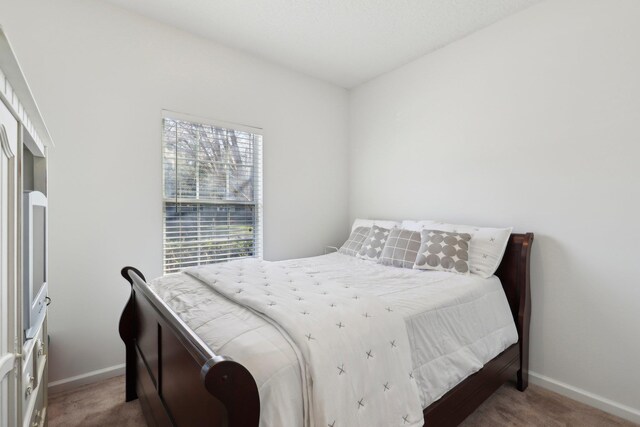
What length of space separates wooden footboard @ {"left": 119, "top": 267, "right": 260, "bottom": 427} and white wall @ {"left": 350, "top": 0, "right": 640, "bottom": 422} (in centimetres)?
225

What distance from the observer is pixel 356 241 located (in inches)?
117

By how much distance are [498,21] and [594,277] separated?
2002 millimetres

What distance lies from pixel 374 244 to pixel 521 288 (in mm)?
1132

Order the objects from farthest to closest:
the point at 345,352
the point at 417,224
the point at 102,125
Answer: the point at 417,224, the point at 102,125, the point at 345,352

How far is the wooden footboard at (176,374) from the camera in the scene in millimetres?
755

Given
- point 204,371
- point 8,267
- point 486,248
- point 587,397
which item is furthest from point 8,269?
point 587,397

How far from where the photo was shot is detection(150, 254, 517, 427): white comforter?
955mm

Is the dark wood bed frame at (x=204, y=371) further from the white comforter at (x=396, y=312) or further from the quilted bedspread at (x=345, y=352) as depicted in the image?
the quilted bedspread at (x=345, y=352)

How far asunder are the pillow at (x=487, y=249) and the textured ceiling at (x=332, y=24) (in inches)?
64.9

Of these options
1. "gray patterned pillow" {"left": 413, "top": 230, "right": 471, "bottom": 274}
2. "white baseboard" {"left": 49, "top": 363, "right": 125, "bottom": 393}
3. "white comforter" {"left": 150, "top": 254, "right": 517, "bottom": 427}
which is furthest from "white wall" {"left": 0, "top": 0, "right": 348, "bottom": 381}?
→ "gray patterned pillow" {"left": 413, "top": 230, "right": 471, "bottom": 274}

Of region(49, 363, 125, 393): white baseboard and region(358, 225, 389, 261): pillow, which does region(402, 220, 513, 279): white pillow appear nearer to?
region(358, 225, 389, 261): pillow

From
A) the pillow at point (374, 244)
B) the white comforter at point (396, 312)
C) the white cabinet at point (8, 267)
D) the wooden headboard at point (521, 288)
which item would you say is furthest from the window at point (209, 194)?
the wooden headboard at point (521, 288)

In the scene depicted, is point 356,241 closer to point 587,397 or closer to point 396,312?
point 396,312

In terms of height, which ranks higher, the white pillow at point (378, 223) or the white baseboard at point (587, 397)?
the white pillow at point (378, 223)
